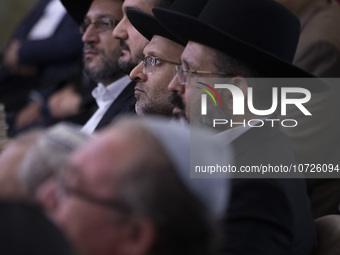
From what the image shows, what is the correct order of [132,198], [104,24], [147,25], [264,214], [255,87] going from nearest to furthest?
[132,198]
[264,214]
[255,87]
[147,25]
[104,24]

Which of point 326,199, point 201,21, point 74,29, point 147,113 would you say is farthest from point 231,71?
point 74,29

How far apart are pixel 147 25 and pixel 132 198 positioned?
208cm

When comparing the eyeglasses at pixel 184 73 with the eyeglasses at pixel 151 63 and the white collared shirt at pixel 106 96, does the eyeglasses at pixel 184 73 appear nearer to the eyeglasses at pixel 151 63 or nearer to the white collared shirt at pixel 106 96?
the eyeglasses at pixel 151 63

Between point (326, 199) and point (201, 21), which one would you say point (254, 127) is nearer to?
point (201, 21)

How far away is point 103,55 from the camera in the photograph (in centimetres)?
427

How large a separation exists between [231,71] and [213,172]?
1258 mm

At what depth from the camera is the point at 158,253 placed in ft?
4.76

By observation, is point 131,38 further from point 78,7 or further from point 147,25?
point 78,7

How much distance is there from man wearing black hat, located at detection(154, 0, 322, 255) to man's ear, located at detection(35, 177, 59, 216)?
0.87m

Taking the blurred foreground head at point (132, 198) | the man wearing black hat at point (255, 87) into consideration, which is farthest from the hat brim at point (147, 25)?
the blurred foreground head at point (132, 198)

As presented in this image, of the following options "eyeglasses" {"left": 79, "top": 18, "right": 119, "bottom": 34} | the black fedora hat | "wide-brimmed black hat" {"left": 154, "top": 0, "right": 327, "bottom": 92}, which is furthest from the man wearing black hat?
the black fedora hat

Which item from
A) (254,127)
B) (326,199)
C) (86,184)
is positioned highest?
(86,184)

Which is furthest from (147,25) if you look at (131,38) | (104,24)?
(104,24)

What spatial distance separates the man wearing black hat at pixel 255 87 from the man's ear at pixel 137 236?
0.85 meters
